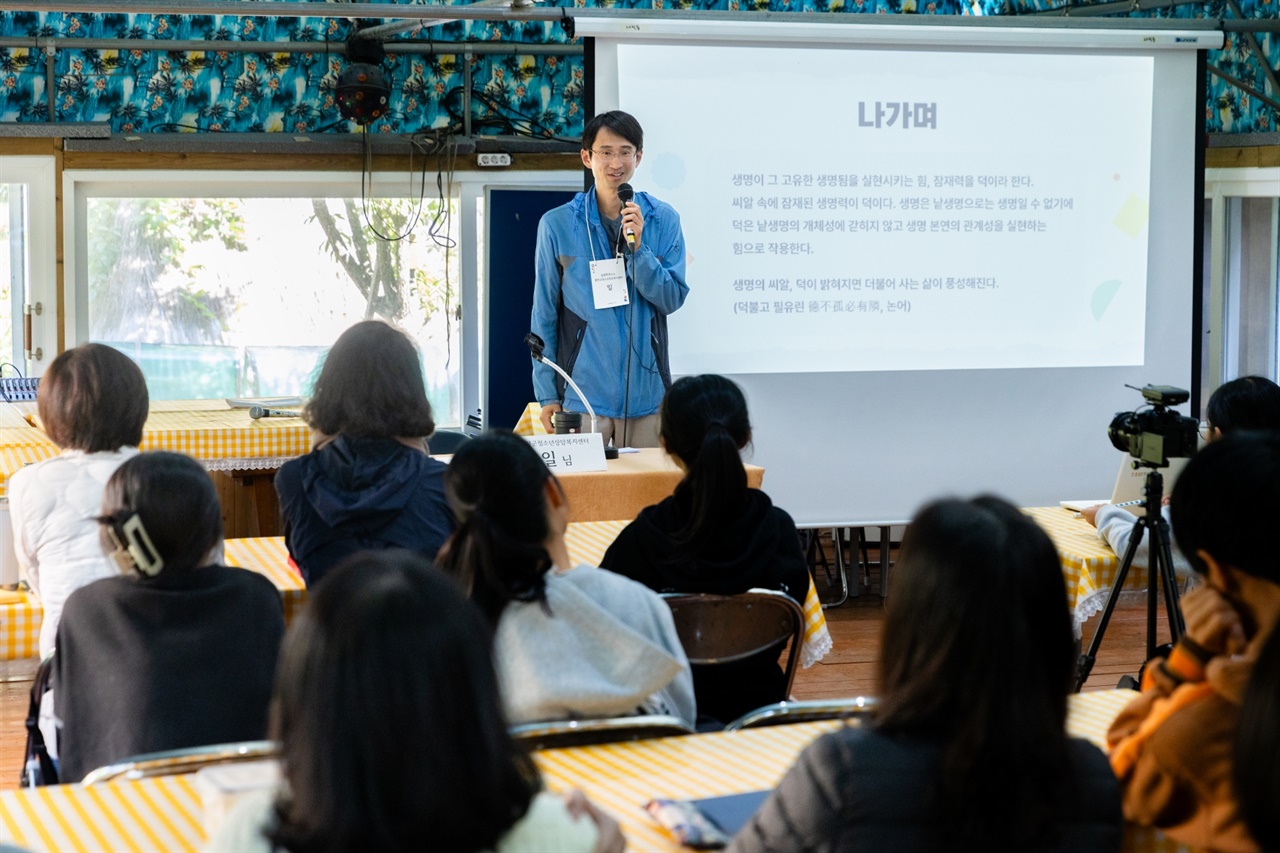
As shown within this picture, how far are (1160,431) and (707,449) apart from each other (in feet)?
3.37

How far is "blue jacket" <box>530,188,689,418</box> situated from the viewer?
4.18 meters

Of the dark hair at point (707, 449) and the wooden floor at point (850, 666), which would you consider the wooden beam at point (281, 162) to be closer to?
the wooden floor at point (850, 666)

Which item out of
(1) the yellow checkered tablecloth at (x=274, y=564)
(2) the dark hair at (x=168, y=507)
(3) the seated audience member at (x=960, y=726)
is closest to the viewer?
(3) the seated audience member at (x=960, y=726)

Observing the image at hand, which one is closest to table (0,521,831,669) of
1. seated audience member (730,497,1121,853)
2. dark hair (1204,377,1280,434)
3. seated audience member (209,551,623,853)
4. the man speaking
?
dark hair (1204,377,1280,434)

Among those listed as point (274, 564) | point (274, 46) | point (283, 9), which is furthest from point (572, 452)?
point (274, 46)

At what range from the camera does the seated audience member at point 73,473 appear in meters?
2.32

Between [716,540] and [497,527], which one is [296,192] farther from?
[497,527]

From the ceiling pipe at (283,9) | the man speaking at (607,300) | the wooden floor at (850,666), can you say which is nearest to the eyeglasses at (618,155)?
the man speaking at (607,300)

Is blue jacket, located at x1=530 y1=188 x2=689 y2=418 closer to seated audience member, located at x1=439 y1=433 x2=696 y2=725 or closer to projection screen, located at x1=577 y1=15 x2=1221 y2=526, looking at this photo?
projection screen, located at x1=577 y1=15 x2=1221 y2=526

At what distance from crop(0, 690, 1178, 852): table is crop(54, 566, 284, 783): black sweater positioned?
240 mm

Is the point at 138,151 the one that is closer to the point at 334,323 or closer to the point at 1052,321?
the point at 334,323

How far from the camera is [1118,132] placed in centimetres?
491

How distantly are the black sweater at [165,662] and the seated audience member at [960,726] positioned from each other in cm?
89

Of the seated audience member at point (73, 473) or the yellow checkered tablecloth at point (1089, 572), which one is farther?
the yellow checkered tablecloth at point (1089, 572)
